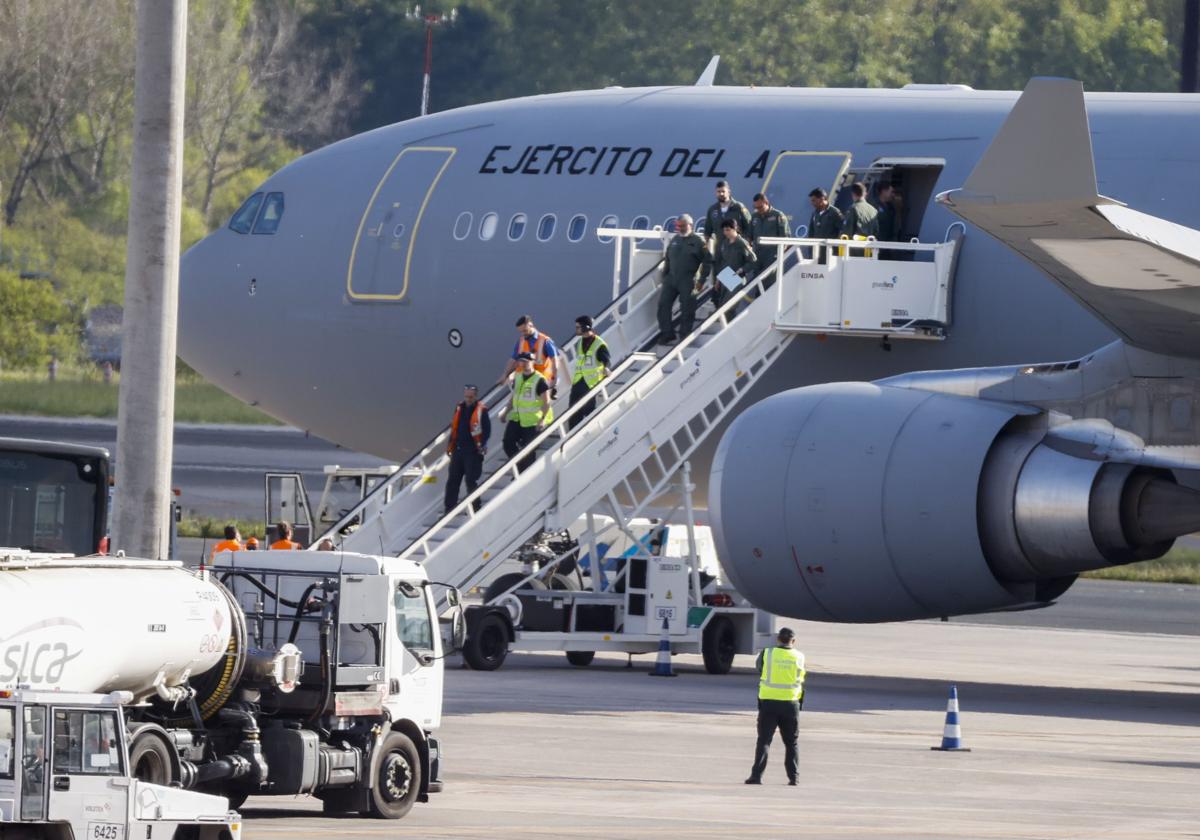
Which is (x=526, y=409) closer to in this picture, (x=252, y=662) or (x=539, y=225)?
(x=539, y=225)

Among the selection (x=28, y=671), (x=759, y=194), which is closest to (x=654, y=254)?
(x=759, y=194)

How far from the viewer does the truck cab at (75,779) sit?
1143 centimetres

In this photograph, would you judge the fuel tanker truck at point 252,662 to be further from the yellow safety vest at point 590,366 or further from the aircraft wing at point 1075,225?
the yellow safety vest at point 590,366

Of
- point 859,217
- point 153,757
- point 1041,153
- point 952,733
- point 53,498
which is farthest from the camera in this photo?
point 859,217

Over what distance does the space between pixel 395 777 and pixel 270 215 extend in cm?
1448

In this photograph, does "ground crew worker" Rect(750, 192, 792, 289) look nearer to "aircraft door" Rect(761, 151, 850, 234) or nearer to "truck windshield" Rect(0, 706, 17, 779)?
"aircraft door" Rect(761, 151, 850, 234)

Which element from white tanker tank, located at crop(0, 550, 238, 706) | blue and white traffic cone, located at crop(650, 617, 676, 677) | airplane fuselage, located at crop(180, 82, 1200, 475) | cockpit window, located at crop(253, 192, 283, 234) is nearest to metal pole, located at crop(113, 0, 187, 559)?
white tanker tank, located at crop(0, 550, 238, 706)

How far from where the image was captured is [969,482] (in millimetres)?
20156

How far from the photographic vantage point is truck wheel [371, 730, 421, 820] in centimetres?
1482

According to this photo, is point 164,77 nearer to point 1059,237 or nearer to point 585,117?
point 1059,237

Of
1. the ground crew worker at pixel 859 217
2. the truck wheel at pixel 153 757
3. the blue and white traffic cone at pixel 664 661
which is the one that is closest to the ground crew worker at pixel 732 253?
the ground crew worker at pixel 859 217

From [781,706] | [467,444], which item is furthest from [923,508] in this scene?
[467,444]

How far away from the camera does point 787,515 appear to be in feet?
68.7

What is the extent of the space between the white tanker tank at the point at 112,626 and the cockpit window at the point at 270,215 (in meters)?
14.6
